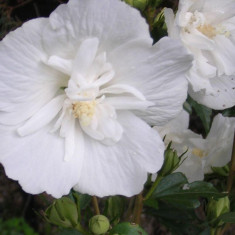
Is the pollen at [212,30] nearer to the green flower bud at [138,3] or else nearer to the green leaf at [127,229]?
the green flower bud at [138,3]

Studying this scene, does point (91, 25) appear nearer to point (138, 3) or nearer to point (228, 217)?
point (138, 3)

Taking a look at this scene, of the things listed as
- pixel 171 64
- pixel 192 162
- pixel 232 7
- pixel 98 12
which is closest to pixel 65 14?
pixel 98 12

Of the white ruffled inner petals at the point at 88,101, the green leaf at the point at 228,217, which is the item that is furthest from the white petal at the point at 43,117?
the green leaf at the point at 228,217

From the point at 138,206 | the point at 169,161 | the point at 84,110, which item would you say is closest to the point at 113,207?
the point at 138,206

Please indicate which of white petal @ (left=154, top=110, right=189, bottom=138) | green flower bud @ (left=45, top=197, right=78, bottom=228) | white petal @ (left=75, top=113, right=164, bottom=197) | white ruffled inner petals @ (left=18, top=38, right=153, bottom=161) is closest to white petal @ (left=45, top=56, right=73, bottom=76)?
white ruffled inner petals @ (left=18, top=38, right=153, bottom=161)

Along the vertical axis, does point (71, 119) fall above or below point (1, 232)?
above

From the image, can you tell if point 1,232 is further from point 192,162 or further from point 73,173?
Answer: point 73,173
